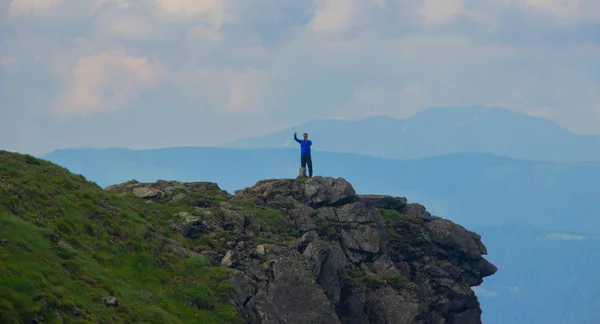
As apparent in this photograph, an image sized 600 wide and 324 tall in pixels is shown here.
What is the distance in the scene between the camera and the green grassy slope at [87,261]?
38.6m

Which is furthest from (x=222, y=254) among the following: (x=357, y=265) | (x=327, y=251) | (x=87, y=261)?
(x=87, y=261)

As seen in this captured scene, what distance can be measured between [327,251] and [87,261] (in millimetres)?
16876

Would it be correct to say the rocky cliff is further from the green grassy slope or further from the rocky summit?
the green grassy slope

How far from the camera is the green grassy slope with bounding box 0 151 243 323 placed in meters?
38.6

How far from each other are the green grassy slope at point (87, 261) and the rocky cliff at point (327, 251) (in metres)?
1.90

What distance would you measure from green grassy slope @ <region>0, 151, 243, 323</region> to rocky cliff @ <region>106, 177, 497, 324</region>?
1897mm

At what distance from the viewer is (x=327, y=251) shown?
5688 centimetres

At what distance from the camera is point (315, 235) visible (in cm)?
5941

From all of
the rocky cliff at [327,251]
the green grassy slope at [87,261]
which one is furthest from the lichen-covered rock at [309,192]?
the green grassy slope at [87,261]

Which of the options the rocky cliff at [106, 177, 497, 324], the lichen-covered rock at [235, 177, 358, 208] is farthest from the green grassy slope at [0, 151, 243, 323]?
the lichen-covered rock at [235, 177, 358, 208]

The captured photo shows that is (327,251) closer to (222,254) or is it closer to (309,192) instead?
(222,254)

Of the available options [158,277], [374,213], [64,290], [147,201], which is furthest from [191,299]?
[374,213]

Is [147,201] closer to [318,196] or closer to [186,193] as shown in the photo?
[186,193]

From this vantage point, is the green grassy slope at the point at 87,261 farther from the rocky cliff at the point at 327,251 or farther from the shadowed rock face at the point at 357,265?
the shadowed rock face at the point at 357,265
